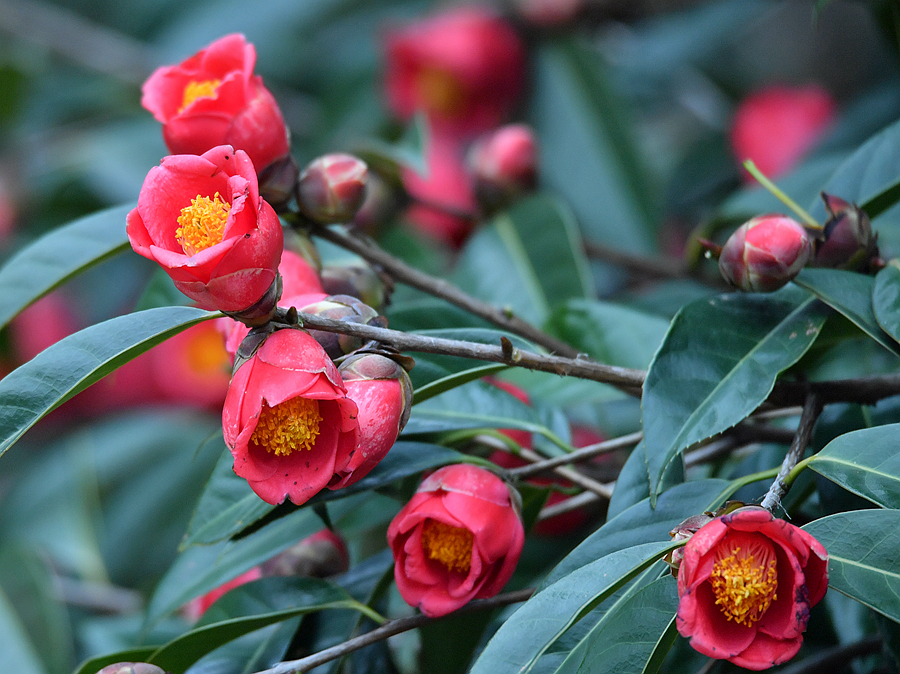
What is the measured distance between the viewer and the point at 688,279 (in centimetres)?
104

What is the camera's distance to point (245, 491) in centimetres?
62

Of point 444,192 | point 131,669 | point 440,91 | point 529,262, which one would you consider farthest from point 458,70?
point 131,669

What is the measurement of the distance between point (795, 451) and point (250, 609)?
417 millimetres

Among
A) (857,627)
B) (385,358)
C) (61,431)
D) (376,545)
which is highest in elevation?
(385,358)

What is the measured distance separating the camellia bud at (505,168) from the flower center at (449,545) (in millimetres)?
722

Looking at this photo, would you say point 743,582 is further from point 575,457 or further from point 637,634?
point 575,457

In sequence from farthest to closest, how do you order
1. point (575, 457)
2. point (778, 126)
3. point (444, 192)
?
point (444, 192) → point (778, 126) → point (575, 457)

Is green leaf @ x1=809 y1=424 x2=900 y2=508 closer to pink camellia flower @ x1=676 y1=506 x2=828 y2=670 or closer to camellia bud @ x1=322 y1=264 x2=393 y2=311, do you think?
pink camellia flower @ x1=676 y1=506 x2=828 y2=670

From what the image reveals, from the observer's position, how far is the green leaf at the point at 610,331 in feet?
2.39

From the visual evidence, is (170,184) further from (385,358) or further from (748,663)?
(748,663)

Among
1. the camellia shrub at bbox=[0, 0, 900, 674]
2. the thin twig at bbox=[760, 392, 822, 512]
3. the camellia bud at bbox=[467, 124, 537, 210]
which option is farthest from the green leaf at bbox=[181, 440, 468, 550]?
the camellia bud at bbox=[467, 124, 537, 210]

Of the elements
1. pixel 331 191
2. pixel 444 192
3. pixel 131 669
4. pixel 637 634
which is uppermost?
pixel 331 191

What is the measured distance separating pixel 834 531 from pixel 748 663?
94 millimetres

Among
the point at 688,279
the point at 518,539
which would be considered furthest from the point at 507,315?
the point at 688,279
